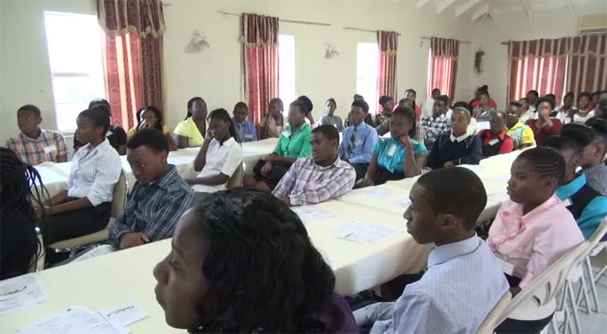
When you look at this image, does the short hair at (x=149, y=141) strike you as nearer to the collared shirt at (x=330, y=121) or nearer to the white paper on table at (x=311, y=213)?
the white paper on table at (x=311, y=213)

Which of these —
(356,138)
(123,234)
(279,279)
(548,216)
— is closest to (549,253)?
(548,216)

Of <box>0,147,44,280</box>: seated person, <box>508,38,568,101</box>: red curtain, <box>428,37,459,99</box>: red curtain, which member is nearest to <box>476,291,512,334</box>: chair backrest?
<box>0,147,44,280</box>: seated person

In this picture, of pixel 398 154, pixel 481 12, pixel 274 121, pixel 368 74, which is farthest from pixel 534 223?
pixel 481 12

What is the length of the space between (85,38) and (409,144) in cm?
417

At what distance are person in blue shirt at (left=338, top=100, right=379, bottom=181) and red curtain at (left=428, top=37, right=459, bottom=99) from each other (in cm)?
582

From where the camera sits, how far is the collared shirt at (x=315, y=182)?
2.51 m

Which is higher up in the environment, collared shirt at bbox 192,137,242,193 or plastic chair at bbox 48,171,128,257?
collared shirt at bbox 192,137,242,193

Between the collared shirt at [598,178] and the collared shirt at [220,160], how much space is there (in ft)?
7.69

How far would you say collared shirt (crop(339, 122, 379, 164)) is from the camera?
4.39m

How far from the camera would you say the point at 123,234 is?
2.03 meters

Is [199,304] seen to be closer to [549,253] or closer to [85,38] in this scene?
[549,253]

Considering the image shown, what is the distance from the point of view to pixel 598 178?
2.50 metres

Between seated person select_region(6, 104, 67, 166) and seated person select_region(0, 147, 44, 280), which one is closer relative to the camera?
seated person select_region(0, 147, 44, 280)

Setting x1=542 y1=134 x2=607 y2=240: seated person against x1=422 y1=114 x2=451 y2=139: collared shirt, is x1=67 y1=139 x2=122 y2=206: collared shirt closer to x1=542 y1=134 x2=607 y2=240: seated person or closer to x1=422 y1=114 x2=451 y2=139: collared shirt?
x1=542 y1=134 x2=607 y2=240: seated person
